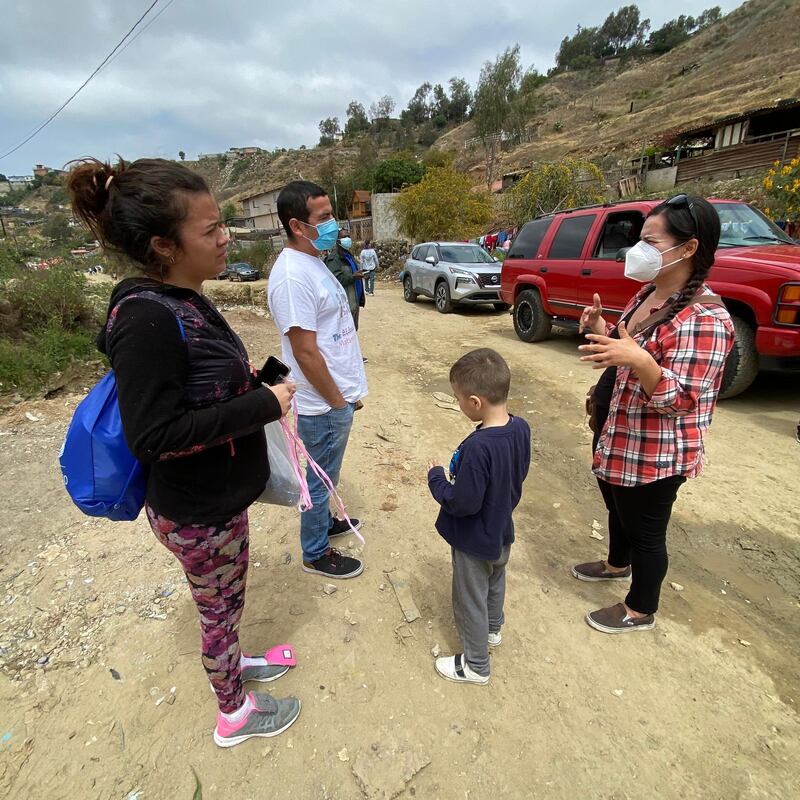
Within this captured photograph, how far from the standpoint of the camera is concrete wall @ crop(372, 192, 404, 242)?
30.1m

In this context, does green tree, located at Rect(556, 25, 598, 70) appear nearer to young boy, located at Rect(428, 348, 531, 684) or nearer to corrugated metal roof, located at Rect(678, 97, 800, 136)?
corrugated metal roof, located at Rect(678, 97, 800, 136)

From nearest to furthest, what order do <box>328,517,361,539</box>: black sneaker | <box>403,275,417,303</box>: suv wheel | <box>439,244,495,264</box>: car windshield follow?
<box>328,517,361,539</box>: black sneaker → <box>439,244,495,264</box>: car windshield → <box>403,275,417,303</box>: suv wheel

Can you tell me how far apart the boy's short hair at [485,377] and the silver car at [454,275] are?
8.66 m

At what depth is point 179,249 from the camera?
1.17 m

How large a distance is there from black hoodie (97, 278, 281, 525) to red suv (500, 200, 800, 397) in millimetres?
4778

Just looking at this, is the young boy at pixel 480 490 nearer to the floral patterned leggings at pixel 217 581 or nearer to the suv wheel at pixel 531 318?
the floral patterned leggings at pixel 217 581

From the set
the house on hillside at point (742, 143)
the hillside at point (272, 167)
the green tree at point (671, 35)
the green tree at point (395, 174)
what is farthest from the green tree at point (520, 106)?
the green tree at point (671, 35)

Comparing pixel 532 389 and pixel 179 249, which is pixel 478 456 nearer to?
pixel 179 249

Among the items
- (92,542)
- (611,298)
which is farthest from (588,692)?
(611,298)

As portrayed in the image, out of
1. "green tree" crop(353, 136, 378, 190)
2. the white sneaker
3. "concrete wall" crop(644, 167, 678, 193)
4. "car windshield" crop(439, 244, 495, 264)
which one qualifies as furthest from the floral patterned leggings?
"green tree" crop(353, 136, 378, 190)

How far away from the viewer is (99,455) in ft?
3.91

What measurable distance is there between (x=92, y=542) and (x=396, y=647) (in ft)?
6.84

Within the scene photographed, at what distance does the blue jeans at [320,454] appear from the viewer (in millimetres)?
2154

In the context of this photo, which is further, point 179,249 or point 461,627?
point 461,627
